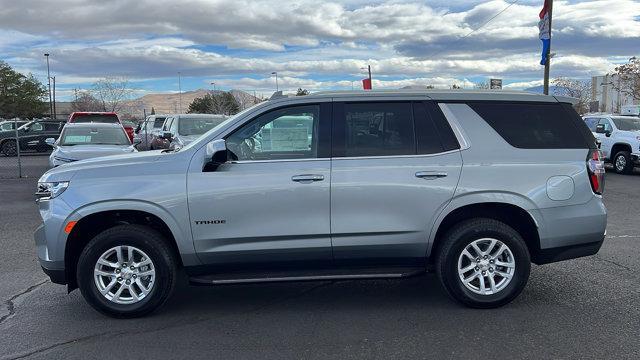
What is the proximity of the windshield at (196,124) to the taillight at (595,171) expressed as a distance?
10871 mm

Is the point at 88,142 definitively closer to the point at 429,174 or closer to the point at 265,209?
the point at 265,209

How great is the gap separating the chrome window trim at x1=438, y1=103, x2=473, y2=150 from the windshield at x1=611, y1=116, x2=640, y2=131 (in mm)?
14683

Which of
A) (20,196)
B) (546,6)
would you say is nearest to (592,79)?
(546,6)

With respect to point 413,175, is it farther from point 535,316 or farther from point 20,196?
point 20,196

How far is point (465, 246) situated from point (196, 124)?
11076mm

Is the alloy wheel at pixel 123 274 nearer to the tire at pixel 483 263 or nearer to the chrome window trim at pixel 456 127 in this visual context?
the tire at pixel 483 263

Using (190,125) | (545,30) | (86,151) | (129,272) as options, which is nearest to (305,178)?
(129,272)

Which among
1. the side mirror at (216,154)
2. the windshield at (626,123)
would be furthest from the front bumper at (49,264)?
the windshield at (626,123)

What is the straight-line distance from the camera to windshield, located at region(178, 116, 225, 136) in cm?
1453

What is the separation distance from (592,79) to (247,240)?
84501mm

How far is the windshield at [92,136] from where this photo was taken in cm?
1245

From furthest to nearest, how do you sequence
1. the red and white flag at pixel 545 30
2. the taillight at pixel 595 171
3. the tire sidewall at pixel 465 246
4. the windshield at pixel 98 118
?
the windshield at pixel 98 118 → the red and white flag at pixel 545 30 → the taillight at pixel 595 171 → the tire sidewall at pixel 465 246

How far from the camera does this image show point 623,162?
16.9 metres

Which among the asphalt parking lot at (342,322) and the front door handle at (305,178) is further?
the front door handle at (305,178)
